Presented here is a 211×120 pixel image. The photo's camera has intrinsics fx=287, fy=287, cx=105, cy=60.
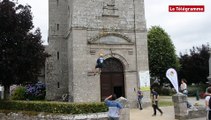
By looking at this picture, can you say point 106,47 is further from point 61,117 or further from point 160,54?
point 160,54

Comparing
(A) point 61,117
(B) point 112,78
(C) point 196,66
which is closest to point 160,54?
(C) point 196,66

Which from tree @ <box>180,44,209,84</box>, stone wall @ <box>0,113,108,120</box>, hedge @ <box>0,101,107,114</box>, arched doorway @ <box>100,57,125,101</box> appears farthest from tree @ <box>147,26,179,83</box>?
stone wall @ <box>0,113,108,120</box>

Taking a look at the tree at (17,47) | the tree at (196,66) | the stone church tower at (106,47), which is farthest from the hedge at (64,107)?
the tree at (196,66)

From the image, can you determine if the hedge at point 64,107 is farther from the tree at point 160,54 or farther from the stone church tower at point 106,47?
the tree at point 160,54

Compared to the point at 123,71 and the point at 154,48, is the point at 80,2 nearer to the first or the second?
the point at 123,71

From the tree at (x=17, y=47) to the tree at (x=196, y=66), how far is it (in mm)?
26701

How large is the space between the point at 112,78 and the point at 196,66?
66.3 ft

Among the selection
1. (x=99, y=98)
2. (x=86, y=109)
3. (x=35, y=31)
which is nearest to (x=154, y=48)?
(x=99, y=98)

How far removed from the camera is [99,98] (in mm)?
22969

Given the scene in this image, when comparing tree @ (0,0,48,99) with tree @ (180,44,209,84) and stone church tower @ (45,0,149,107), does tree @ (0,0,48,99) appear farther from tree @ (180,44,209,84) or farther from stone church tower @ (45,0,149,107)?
tree @ (180,44,209,84)

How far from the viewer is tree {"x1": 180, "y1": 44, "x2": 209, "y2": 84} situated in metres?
40.0

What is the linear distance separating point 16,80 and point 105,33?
8.54m

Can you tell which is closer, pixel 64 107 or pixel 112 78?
pixel 64 107

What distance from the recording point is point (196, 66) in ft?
132
